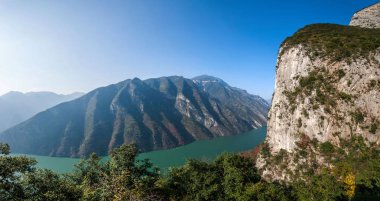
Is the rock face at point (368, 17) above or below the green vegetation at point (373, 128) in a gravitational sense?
above

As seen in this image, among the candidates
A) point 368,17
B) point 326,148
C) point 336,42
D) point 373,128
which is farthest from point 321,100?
point 368,17

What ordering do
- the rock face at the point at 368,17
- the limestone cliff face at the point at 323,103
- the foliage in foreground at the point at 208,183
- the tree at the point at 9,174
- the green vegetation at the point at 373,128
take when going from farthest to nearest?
the rock face at the point at 368,17
the limestone cliff face at the point at 323,103
the green vegetation at the point at 373,128
the foliage in foreground at the point at 208,183
the tree at the point at 9,174

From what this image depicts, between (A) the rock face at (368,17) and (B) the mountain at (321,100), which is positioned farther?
(A) the rock face at (368,17)

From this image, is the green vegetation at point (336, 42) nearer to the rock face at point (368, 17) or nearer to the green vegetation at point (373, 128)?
the rock face at point (368, 17)

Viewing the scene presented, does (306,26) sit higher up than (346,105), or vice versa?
(306,26)

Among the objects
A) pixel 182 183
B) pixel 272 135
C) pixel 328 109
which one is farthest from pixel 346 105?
pixel 182 183

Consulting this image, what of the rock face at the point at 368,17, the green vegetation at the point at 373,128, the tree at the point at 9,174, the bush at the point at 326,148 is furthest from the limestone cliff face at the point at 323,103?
the tree at the point at 9,174

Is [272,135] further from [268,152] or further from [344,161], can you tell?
[344,161]
